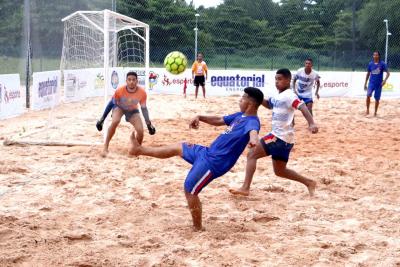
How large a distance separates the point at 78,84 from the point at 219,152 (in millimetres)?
11000

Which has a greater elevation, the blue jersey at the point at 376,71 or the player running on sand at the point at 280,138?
the blue jersey at the point at 376,71

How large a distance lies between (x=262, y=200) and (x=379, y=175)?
2269 mm

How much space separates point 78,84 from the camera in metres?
15.5

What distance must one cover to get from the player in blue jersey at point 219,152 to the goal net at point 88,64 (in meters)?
4.90

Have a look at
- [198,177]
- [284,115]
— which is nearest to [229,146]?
[198,177]

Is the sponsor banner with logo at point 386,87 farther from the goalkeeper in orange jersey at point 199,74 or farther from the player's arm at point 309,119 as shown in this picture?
the player's arm at point 309,119

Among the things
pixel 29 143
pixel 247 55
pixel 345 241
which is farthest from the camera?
pixel 247 55

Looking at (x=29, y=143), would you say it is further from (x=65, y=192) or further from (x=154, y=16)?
(x=154, y=16)

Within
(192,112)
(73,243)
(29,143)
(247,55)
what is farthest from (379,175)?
(247,55)

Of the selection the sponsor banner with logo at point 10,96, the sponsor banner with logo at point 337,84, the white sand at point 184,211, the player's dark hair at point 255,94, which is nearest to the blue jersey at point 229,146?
the player's dark hair at point 255,94

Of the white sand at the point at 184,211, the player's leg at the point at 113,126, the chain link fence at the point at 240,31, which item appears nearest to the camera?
the white sand at the point at 184,211

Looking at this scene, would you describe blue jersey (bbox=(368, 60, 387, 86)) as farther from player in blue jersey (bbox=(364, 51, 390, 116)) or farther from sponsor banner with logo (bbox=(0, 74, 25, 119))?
sponsor banner with logo (bbox=(0, 74, 25, 119))

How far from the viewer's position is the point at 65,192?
6602mm

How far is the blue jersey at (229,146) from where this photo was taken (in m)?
5.17
